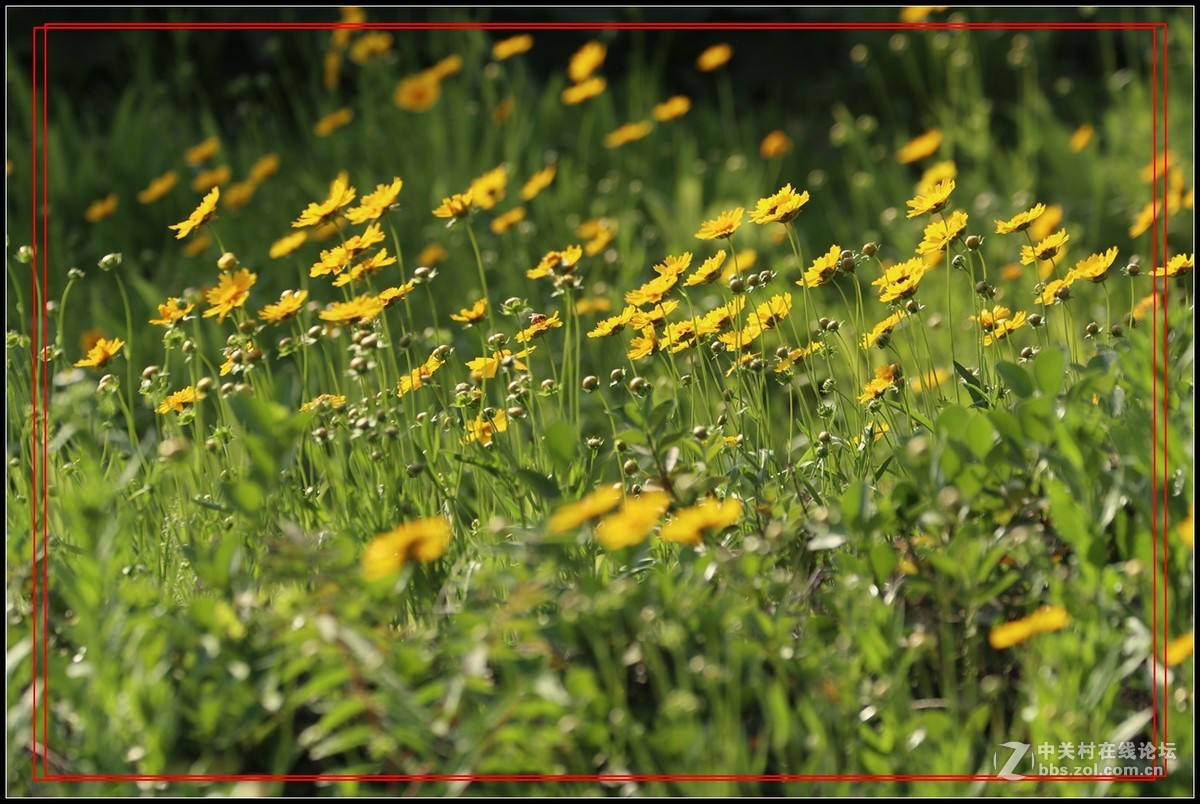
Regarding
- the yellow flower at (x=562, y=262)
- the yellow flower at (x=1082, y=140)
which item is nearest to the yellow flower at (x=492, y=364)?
the yellow flower at (x=562, y=262)

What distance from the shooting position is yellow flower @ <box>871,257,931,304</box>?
1.81 meters

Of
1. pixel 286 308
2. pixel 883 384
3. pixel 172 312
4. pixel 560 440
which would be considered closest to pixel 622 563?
pixel 560 440

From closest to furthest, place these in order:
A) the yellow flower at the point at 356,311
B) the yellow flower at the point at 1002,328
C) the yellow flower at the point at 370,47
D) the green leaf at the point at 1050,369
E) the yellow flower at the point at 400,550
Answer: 1. the yellow flower at the point at 400,550
2. the green leaf at the point at 1050,369
3. the yellow flower at the point at 356,311
4. the yellow flower at the point at 1002,328
5. the yellow flower at the point at 370,47

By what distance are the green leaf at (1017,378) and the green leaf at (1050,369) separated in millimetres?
58

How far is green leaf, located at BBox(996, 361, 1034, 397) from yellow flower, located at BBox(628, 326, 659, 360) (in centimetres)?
44

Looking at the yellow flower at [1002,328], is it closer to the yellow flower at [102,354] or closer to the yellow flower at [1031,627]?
the yellow flower at [1031,627]

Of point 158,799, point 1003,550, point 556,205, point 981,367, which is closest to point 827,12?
point 556,205

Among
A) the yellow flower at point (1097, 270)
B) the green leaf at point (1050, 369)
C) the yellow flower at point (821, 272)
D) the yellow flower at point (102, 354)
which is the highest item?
the yellow flower at point (102, 354)

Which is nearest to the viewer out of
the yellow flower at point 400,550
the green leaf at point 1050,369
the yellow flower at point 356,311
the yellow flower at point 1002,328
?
the yellow flower at point 400,550

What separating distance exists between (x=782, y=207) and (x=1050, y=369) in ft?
1.36

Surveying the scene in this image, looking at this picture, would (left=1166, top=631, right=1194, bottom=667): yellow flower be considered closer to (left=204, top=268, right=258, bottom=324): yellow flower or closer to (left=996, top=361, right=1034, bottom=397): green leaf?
(left=996, top=361, right=1034, bottom=397): green leaf

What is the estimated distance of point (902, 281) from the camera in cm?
186

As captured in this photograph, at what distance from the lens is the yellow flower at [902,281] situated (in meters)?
1.81

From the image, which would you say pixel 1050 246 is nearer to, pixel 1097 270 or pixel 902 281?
pixel 1097 270
